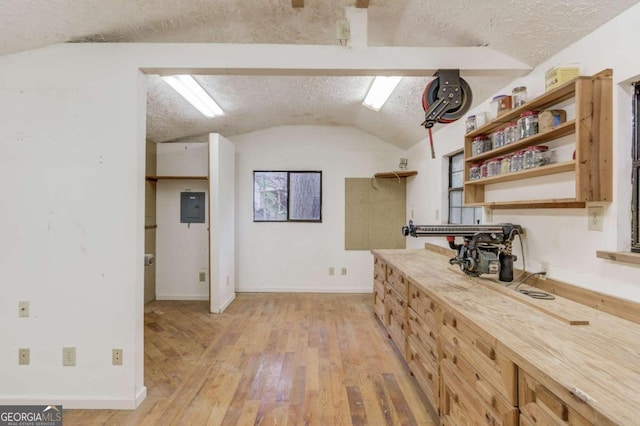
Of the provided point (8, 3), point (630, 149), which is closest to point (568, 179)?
point (630, 149)

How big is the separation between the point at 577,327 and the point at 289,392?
5.92 ft

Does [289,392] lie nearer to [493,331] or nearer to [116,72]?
[493,331]

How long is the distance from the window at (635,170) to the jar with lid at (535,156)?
0.39 meters

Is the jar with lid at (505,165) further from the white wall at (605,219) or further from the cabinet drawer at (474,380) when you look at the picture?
the cabinet drawer at (474,380)

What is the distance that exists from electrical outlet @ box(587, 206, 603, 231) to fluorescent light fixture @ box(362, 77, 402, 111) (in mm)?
1989

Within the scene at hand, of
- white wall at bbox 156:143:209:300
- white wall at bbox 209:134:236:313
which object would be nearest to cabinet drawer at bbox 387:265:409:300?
white wall at bbox 209:134:236:313

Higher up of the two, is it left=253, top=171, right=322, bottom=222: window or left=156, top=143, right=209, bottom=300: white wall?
left=253, top=171, right=322, bottom=222: window

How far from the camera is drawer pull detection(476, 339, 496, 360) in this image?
123 centimetres

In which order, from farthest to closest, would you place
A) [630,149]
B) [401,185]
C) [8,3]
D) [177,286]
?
[401,185]
[177,286]
[8,3]
[630,149]

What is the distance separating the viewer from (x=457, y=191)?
351 cm

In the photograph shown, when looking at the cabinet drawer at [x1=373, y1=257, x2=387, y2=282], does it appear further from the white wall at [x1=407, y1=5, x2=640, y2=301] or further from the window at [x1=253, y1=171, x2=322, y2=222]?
the window at [x1=253, y1=171, x2=322, y2=222]

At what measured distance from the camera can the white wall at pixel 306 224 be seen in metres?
4.93

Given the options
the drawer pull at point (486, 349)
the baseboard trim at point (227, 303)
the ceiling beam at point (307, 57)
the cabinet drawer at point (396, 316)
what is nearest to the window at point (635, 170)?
the ceiling beam at point (307, 57)

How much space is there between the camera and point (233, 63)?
2000 millimetres
